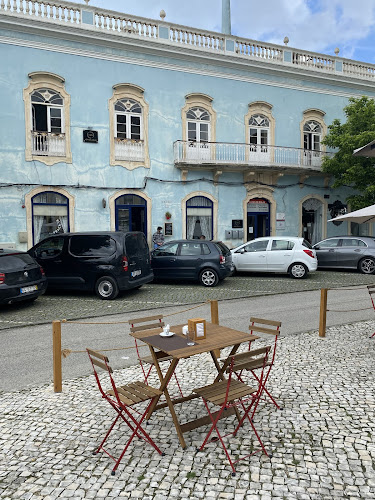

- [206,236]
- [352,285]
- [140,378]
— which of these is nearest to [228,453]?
[140,378]

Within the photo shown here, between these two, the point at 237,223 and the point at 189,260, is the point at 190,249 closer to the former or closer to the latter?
the point at 189,260

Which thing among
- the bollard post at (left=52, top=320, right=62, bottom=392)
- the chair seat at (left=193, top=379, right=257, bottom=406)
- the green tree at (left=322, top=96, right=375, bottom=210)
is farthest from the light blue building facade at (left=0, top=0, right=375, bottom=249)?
the chair seat at (left=193, top=379, right=257, bottom=406)

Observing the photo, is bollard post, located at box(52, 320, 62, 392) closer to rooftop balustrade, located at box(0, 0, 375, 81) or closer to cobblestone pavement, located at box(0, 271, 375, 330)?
cobblestone pavement, located at box(0, 271, 375, 330)

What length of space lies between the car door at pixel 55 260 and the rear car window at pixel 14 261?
1.30 metres

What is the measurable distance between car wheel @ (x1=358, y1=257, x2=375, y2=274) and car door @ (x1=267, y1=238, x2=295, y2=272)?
3405mm

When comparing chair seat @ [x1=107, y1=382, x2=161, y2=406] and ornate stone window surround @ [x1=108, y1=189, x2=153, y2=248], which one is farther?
ornate stone window surround @ [x1=108, y1=189, x2=153, y2=248]

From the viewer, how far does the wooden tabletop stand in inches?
162

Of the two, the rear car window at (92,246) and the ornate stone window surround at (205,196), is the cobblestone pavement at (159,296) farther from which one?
the ornate stone window surround at (205,196)

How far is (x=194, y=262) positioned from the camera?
45.3ft

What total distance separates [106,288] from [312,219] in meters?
13.7

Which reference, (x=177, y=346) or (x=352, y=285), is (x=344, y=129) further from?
(x=177, y=346)

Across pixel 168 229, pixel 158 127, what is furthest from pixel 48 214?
pixel 158 127

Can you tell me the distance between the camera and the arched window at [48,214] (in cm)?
1628

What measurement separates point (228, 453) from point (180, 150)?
51.5 feet
